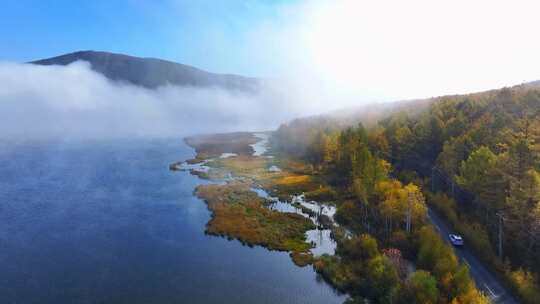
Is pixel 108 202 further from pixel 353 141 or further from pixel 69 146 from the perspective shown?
pixel 69 146

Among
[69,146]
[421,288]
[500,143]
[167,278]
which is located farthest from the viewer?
[69,146]

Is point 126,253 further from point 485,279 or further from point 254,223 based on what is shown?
point 485,279

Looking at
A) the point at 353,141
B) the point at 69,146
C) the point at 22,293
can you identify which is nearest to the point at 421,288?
the point at 22,293

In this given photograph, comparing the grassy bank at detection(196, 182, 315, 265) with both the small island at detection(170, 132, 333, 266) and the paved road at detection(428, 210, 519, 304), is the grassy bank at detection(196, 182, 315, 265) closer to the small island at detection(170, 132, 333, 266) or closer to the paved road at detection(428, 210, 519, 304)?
the small island at detection(170, 132, 333, 266)

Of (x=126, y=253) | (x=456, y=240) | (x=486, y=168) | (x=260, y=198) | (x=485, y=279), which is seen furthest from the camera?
(x=260, y=198)

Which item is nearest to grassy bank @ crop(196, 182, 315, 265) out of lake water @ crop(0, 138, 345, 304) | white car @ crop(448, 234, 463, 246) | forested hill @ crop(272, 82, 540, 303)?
lake water @ crop(0, 138, 345, 304)

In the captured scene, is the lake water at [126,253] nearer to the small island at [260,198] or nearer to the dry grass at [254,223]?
the dry grass at [254,223]

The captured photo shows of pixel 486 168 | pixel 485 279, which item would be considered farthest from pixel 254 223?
pixel 486 168
